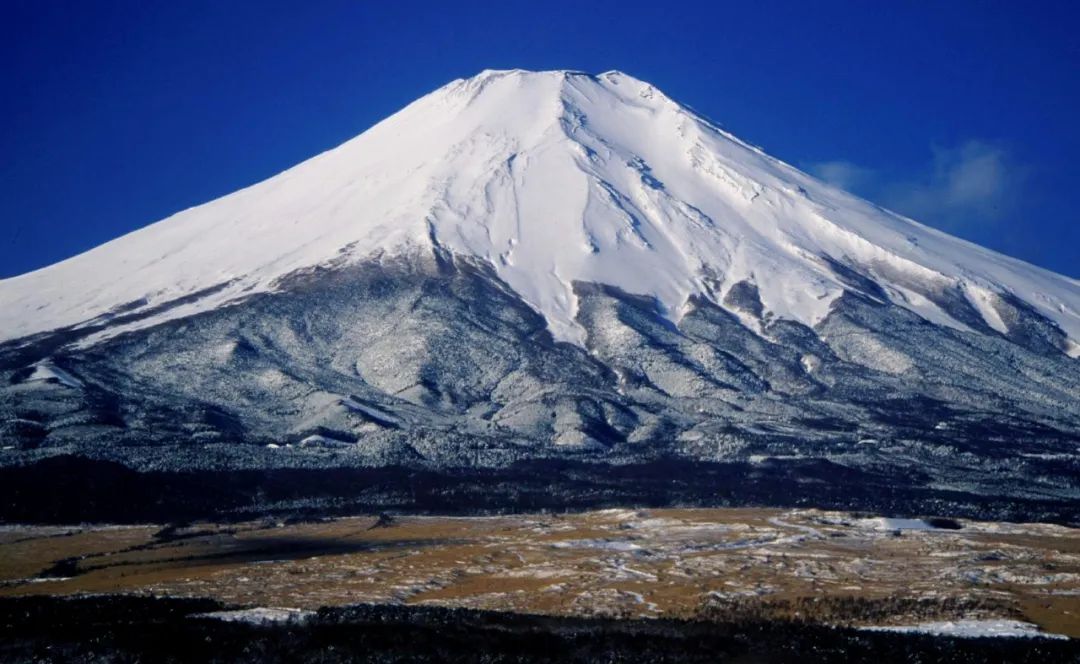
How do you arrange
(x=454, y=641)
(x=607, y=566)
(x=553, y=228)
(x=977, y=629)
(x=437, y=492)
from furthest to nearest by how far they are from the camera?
1. (x=553, y=228)
2. (x=437, y=492)
3. (x=607, y=566)
4. (x=977, y=629)
5. (x=454, y=641)

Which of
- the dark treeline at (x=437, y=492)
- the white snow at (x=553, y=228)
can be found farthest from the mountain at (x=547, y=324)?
the dark treeline at (x=437, y=492)

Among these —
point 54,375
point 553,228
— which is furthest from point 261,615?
point 553,228

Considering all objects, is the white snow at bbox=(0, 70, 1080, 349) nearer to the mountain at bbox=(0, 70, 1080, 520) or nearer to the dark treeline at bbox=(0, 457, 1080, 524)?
the mountain at bbox=(0, 70, 1080, 520)

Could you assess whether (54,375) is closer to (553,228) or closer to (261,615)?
(553,228)

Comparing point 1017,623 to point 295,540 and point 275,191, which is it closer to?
point 295,540

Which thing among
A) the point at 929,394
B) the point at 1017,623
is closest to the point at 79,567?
the point at 1017,623

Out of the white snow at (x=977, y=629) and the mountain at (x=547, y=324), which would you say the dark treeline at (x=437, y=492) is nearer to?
the mountain at (x=547, y=324)
